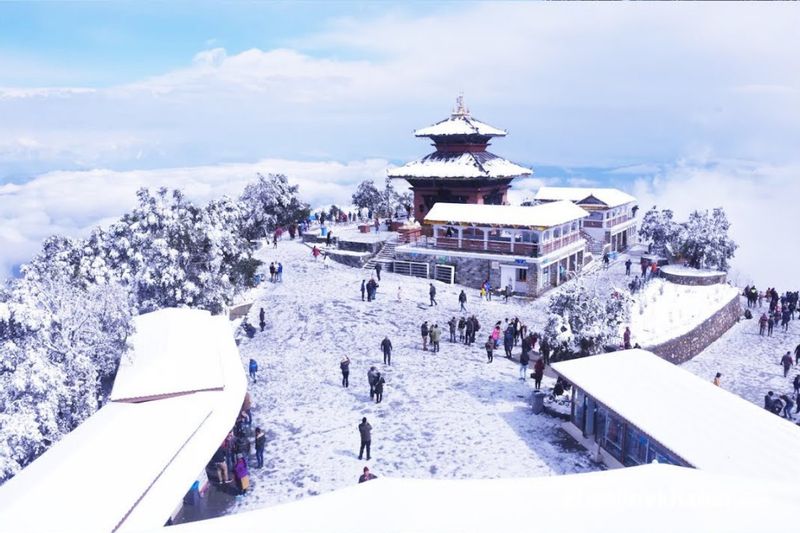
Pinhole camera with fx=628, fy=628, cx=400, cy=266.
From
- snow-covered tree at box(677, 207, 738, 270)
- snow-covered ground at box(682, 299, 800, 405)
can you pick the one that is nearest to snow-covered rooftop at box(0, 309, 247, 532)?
snow-covered ground at box(682, 299, 800, 405)

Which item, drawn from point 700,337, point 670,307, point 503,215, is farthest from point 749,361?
point 503,215

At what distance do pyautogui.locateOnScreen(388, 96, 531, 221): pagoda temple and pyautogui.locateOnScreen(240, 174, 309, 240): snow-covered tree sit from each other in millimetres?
10095

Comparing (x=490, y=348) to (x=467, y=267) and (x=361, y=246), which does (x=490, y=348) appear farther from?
(x=361, y=246)

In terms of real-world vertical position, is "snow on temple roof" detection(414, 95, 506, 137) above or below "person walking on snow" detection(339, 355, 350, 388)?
above

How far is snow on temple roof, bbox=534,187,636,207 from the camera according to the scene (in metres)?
52.9

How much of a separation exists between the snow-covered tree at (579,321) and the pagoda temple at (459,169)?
70.2 feet

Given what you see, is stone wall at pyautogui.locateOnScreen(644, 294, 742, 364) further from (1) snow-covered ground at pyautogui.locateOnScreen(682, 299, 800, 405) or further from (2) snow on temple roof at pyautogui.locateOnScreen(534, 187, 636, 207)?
(2) snow on temple roof at pyautogui.locateOnScreen(534, 187, 636, 207)

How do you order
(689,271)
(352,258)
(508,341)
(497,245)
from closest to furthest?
(508,341)
(497,245)
(689,271)
(352,258)

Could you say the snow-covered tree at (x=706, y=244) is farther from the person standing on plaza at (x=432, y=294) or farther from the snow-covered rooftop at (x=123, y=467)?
the snow-covered rooftop at (x=123, y=467)

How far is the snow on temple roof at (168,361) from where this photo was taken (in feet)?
54.9

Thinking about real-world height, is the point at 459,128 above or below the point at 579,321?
above

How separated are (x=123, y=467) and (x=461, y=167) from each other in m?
36.6

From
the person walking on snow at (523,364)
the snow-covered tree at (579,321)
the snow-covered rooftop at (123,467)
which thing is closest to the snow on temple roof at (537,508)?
the snow-covered rooftop at (123,467)

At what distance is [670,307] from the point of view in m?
34.3
